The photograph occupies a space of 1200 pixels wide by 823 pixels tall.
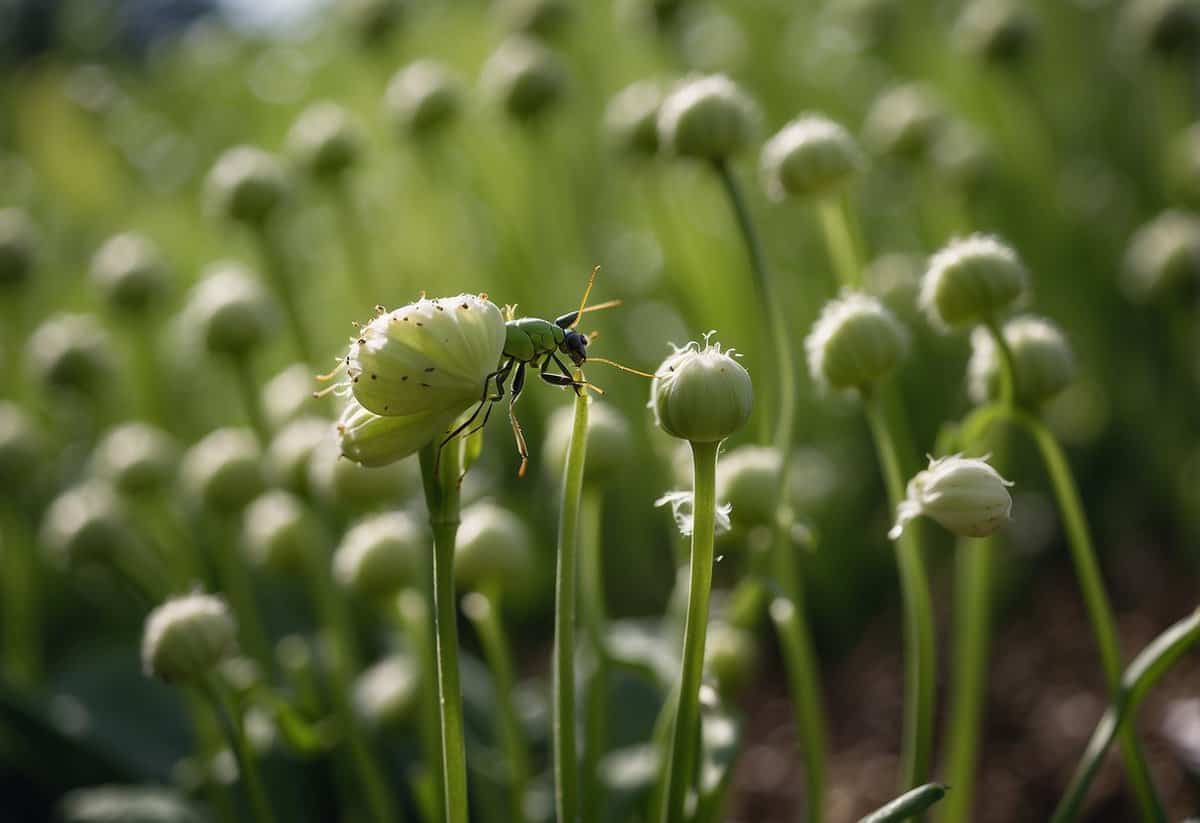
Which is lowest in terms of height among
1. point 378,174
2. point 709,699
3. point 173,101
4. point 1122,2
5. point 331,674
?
point 709,699

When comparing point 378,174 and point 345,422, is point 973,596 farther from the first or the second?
point 378,174

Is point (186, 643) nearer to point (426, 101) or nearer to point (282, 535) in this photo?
point (282, 535)

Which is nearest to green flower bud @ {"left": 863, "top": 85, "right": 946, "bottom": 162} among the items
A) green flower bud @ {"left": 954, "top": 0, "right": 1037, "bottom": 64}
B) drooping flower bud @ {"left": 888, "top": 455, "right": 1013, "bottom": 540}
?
Answer: green flower bud @ {"left": 954, "top": 0, "right": 1037, "bottom": 64}

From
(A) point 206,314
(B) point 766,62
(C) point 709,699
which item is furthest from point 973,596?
(B) point 766,62

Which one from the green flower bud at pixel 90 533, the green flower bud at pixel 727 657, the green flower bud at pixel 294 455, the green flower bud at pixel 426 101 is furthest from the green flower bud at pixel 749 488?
the green flower bud at pixel 426 101

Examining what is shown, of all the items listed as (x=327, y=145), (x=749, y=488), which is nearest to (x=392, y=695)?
(x=749, y=488)

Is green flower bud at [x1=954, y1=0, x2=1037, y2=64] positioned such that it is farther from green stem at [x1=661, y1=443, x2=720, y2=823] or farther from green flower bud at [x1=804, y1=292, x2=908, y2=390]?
green stem at [x1=661, y1=443, x2=720, y2=823]
